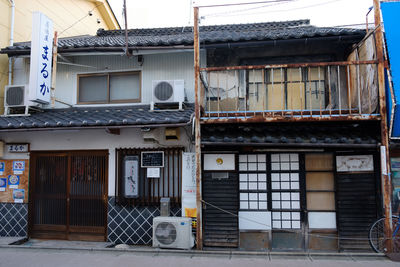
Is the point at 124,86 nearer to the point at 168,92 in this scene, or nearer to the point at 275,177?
the point at 168,92

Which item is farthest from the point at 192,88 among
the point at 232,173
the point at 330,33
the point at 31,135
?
the point at 31,135


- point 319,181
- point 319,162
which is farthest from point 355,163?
point 319,181

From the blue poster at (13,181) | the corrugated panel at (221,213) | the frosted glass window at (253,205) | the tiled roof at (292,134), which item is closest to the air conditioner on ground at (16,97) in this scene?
the blue poster at (13,181)

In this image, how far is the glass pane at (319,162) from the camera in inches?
330

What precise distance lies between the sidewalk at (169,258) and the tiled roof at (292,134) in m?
2.87

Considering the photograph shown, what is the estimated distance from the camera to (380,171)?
7.92 metres

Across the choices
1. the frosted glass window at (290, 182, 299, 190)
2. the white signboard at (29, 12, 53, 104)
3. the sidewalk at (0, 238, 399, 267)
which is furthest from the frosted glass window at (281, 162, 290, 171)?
the white signboard at (29, 12, 53, 104)

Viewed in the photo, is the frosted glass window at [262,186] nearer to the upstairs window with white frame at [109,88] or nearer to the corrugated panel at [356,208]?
the corrugated panel at [356,208]

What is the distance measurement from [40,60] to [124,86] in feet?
8.82

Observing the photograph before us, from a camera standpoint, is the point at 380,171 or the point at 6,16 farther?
the point at 6,16

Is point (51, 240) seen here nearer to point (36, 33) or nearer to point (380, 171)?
point (36, 33)

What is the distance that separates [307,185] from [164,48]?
19.8 ft

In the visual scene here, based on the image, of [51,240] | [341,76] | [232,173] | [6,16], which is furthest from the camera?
[6,16]

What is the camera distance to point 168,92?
932 cm
